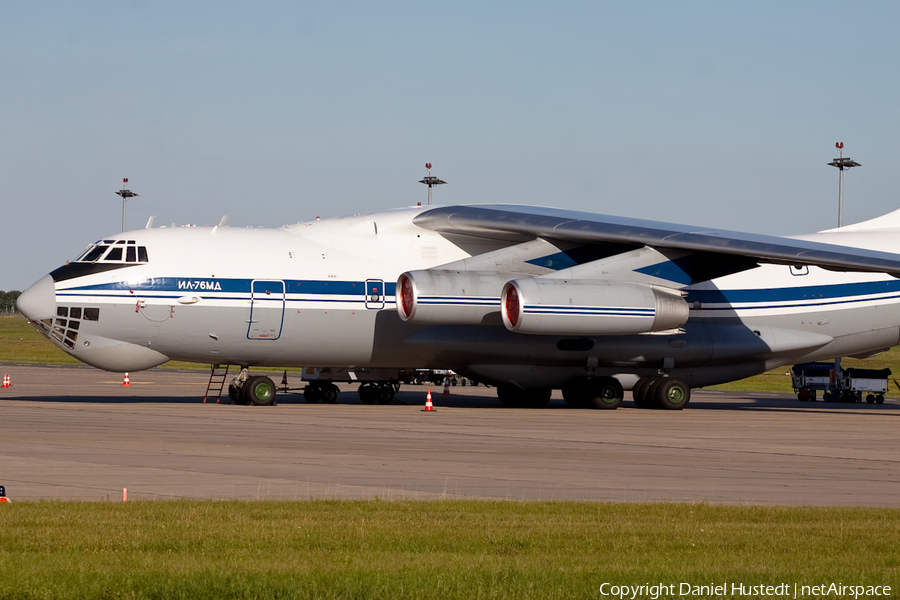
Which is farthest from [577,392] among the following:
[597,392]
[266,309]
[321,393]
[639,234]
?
[266,309]

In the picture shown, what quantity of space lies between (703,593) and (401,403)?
22.2m

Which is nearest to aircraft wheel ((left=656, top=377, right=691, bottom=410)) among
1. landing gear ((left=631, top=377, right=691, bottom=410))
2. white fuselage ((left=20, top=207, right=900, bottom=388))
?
landing gear ((left=631, top=377, right=691, bottom=410))

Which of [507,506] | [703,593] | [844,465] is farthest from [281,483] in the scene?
[844,465]

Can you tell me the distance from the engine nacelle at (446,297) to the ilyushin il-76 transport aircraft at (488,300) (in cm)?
4

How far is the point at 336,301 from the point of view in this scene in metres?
24.2

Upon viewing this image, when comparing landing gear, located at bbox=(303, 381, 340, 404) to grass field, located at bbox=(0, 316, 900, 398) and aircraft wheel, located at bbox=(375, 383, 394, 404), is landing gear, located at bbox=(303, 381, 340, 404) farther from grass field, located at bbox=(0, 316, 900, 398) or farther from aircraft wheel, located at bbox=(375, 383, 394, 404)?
grass field, located at bbox=(0, 316, 900, 398)

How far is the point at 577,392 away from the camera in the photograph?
2617 cm

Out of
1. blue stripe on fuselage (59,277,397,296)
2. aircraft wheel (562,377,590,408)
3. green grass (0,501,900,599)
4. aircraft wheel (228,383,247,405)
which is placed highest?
blue stripe on fuselage (59,277,397,296)

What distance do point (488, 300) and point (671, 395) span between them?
536 cm

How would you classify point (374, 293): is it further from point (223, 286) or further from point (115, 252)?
point (115, 252)

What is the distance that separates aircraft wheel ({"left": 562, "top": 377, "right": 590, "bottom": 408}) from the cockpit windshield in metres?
9.76

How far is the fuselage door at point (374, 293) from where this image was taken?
2447 centimetres

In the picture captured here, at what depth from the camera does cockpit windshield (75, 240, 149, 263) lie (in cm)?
2322

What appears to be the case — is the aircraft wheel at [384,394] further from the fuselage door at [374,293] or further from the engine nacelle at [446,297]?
the engine nacelle at [446,297]
